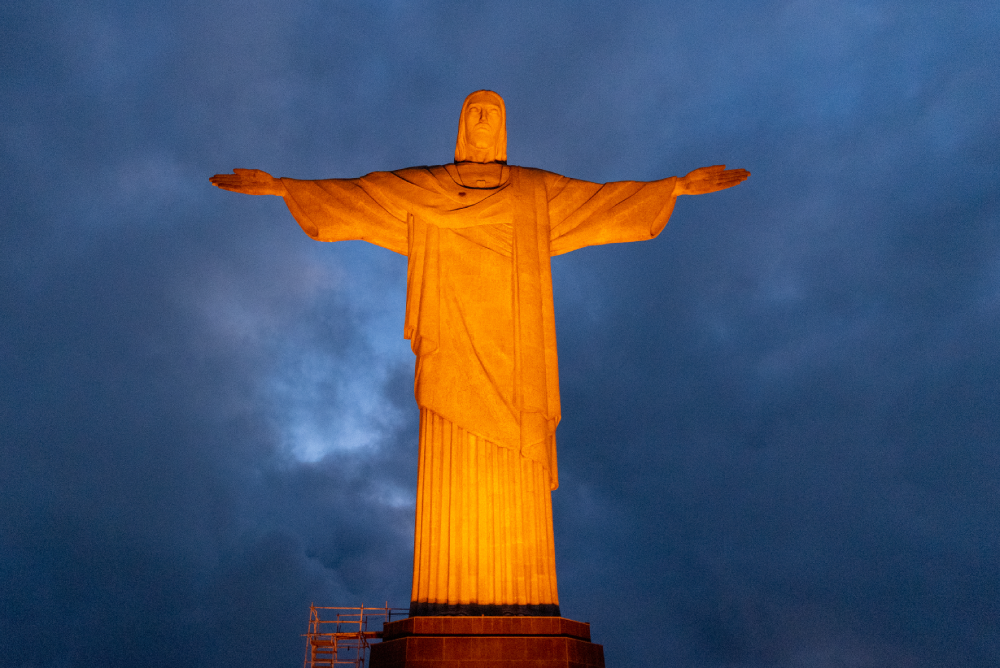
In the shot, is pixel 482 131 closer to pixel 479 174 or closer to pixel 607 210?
pixel 479 174

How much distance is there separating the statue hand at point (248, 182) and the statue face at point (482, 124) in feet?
8.94

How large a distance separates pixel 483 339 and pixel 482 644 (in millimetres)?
3567

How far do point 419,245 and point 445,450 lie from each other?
283 centimetres

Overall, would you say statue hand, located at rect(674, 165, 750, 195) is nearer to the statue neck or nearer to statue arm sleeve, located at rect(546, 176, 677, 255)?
statue arm sleeve, located at rect(546, 176, 677, 255)

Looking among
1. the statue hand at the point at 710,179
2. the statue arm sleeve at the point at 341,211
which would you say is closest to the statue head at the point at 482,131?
the statue arm sleeve at the point at 341,211

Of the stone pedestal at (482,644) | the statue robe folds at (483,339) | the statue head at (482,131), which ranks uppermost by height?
the statue head at (482,131)

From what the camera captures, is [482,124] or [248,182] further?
[482,124]

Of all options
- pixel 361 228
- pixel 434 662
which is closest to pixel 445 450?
pixel 434 662

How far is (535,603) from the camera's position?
26.4 feet

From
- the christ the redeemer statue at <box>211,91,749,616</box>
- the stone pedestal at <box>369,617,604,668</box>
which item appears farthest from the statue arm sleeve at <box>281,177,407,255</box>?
the stone pedestal at <box>369,617,604,668</box>

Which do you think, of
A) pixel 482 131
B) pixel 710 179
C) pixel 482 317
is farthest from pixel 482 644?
pixel 482 131

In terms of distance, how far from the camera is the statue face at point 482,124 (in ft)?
34.3

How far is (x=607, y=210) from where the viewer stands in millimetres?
10234

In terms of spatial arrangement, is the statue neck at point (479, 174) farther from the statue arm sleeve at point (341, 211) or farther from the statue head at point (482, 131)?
the statue arm sleeve at point (341, 211)
